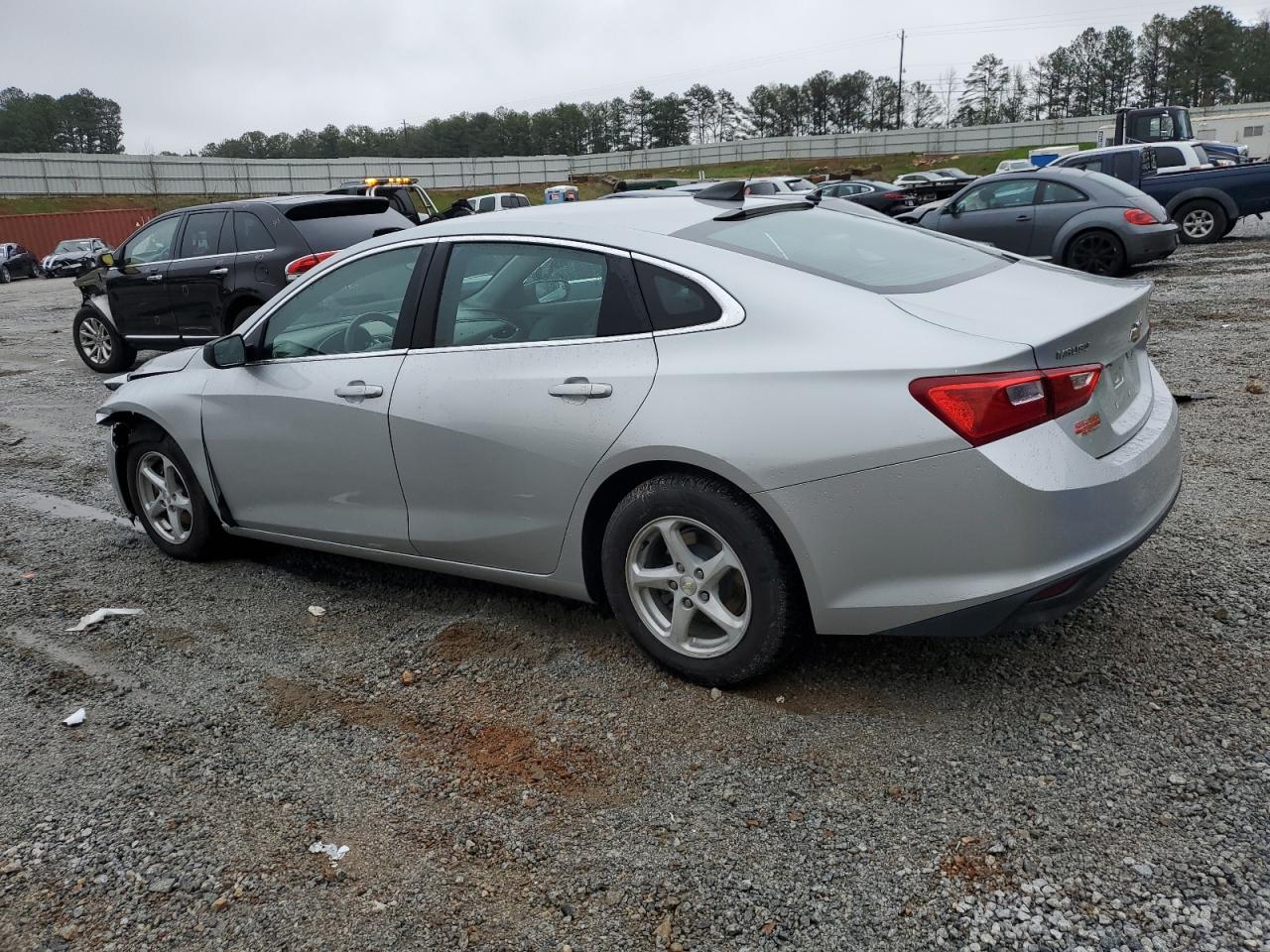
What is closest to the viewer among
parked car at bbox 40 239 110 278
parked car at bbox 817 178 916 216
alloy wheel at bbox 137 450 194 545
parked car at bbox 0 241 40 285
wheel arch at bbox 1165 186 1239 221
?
alloy wheel at bbox 137 450 194 545

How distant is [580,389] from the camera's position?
352cm

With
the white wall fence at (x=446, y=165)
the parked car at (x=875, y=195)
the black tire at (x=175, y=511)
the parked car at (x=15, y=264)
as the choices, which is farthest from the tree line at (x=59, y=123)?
the black tire at (x=175, y=511)

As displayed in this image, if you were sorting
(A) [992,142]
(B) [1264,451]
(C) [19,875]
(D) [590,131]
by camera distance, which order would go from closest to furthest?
(C) [19,875] < (B) [1264,451] < (A) [992,142] < (D) [590,131]

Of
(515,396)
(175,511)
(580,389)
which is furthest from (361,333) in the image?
(175,511)

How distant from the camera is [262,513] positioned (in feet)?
15.6

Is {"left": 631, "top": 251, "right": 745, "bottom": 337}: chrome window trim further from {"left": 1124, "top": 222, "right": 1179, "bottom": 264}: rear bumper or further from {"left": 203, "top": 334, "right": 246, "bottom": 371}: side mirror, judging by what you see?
{"left": 1124, "top": 222, "right": 1179, "bottom": 264}: rear bumper

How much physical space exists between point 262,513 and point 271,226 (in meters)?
6.13

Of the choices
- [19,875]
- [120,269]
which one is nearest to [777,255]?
[19,875]

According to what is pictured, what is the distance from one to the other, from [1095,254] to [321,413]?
11.8 meters

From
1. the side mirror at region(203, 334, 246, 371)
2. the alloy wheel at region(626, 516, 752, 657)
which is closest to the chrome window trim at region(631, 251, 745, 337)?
the alloy wheel at region(626, 516, 752, 657)

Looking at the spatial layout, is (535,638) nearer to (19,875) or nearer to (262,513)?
(262,513)

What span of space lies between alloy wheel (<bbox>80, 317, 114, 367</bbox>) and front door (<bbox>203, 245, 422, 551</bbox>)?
8.23 m

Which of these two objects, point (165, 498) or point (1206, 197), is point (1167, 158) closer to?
point (1206, 197)

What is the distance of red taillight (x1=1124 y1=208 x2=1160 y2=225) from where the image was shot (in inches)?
513
